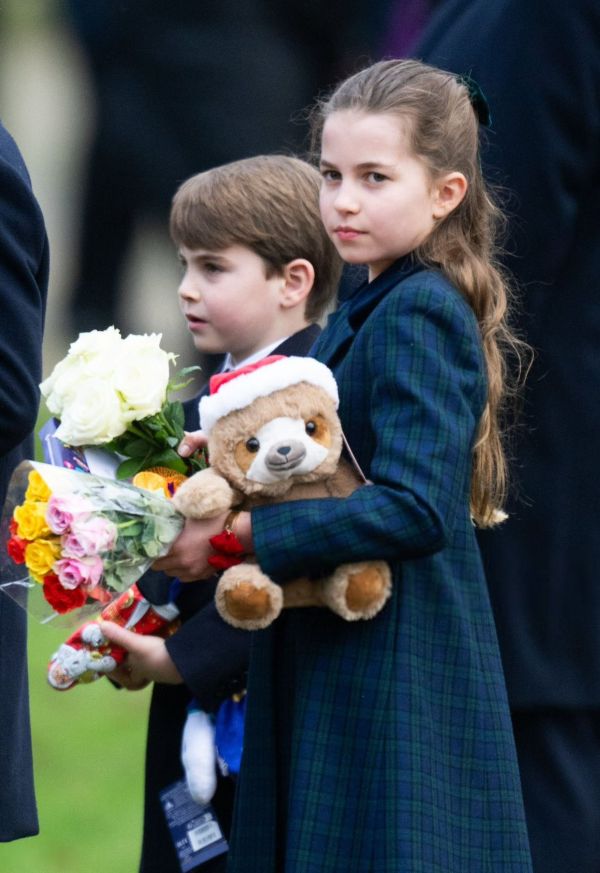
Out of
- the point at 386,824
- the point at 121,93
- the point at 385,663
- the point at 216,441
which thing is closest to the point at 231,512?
the point at 216,441

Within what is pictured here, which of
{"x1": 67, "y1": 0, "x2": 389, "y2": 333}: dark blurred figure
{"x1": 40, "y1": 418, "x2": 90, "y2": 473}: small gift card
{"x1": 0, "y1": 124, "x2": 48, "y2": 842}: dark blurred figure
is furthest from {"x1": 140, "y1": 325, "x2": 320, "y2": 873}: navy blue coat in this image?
{"x1": 67, "y1": 0, "x2": 389, "y2": 333}: dark blurred figure

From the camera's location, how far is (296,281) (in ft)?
10.7

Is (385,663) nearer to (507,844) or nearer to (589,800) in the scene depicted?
(507,844)

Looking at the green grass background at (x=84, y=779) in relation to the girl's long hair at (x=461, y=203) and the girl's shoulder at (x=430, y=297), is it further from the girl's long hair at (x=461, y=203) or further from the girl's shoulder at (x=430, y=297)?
the girl's shoulder at (x=430, y=297)

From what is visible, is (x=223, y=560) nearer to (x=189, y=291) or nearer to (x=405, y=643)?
(x=405, y=643)

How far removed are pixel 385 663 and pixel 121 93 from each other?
5.08m

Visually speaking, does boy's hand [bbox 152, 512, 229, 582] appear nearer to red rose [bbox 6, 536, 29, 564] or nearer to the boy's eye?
red rose [bbox 6, 536, 29, 564]

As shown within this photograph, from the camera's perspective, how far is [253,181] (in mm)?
3262

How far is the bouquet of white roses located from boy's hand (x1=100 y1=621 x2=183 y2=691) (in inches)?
18.4

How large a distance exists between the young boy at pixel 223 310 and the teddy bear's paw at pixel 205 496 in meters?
0.69

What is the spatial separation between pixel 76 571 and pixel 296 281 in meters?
0.98

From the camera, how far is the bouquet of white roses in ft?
8.70

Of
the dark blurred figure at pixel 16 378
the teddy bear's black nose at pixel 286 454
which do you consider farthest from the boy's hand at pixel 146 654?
the teddy bear's black nose at pixel 286 454

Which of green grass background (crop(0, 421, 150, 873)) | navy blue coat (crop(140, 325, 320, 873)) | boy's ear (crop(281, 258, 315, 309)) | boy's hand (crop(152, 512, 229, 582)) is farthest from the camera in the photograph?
green grass background (crop(0, 421, 150, 873))
